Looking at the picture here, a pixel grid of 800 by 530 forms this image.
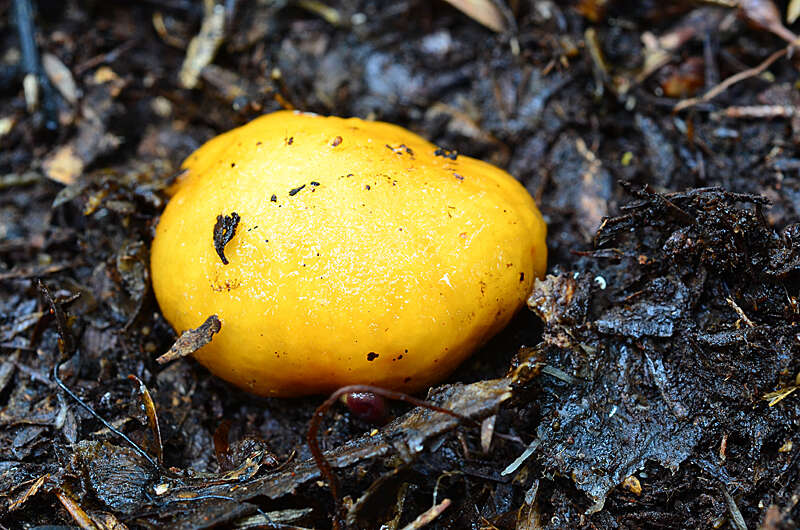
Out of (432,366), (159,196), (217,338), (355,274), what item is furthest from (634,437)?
(159,196)

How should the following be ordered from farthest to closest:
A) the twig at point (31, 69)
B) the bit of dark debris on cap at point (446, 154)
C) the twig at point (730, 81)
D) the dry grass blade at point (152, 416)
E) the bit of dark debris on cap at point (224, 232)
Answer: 1. the twig at point (31, 69)
2. the twig at point (730, 81)
3. the bit of dark debris on cap at point (446, 154)
4. the dry grass blade at point (152, 416)
5. the bit of dark debris on cap at point (224, 232)

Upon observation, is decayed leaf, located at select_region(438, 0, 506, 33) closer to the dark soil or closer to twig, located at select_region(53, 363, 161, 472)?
the dark soil

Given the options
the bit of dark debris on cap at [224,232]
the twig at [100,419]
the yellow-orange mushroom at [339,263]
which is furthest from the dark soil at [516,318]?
the bit of dark debris on cap at [224,232]

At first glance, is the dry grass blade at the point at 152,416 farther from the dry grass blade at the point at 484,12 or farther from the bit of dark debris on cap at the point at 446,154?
the dry grass blade at the point at 484,12

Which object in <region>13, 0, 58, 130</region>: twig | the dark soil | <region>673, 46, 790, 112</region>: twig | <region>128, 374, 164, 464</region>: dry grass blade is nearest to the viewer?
the dark soil

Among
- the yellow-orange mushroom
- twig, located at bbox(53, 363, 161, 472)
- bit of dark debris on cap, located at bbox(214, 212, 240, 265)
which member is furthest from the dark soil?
bit of dark debris on cap, located at bbox(214, 212, 240, 265)

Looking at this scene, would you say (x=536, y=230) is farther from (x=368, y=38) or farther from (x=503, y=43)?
(x=368, y=38)

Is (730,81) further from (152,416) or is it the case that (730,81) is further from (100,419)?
(100,419)
